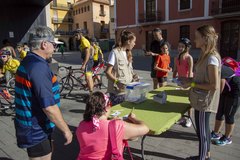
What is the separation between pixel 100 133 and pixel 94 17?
47037 millimetres

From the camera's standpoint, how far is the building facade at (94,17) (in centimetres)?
4641

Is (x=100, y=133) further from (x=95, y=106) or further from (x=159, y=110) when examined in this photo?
(x=159, y=110)

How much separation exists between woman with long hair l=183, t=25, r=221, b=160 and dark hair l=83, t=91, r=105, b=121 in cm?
131

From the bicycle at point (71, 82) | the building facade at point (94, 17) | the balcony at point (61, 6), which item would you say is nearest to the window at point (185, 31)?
the bicycle at point (71, 82)

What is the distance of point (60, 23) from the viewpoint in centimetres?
5172

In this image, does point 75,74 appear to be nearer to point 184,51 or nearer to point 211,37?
point 184,51

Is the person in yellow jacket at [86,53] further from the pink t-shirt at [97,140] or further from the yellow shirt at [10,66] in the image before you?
the pink t-shirt at [97,140]

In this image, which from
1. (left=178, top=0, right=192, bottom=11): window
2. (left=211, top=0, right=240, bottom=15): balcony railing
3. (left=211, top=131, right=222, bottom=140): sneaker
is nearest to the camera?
(left=211, top=131, right=222, bottom=140): sneaker

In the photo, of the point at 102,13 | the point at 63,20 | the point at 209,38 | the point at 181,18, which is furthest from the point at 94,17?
the point at 209,38

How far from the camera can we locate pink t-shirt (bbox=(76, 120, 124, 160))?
69.5 inches

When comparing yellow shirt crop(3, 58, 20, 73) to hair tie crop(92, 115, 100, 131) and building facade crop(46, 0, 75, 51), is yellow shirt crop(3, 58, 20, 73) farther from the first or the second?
building facade crop(46, 0, 75, 51)

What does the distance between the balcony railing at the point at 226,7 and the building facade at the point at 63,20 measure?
35412mm

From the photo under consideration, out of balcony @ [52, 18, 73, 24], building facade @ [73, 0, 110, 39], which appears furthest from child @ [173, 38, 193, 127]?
balcony @ [52, 18, 73, 24]

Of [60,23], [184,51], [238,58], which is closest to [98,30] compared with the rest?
[60,23]
